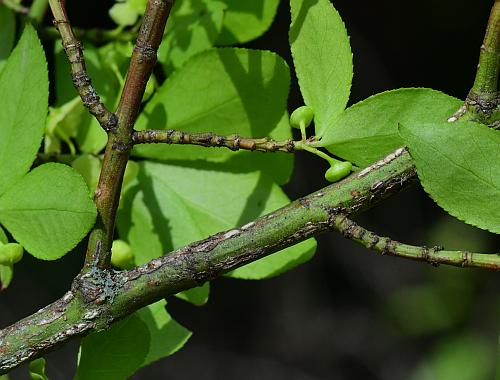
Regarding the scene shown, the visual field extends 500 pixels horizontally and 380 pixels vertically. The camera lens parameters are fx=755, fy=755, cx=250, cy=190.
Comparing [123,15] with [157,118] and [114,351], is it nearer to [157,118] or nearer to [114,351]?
[157,118]

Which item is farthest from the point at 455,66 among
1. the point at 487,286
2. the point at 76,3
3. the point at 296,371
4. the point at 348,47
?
the point at 348,47

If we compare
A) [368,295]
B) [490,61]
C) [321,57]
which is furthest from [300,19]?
[368,295]

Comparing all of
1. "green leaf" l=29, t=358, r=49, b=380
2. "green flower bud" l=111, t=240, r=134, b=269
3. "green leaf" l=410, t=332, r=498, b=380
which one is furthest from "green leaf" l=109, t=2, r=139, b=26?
"green leaf" l=410, t=332, r=498, b=380

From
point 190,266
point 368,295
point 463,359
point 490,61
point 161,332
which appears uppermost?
point 490,61

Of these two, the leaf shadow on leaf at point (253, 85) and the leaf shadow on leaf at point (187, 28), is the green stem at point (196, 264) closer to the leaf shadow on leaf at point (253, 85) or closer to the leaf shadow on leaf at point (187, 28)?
the leaf shadow on leaf at point (253, 85)

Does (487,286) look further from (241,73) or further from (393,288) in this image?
(241,73)

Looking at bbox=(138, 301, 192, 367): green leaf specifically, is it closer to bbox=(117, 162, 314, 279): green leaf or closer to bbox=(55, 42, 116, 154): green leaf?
bbox=(117, 162, 314, 279): green leaf

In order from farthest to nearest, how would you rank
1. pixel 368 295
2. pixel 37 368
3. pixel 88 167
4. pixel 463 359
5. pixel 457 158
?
pixel 368 295
pixel 463 359
pixel 88 167
pixel 37 368
pixel 457 158

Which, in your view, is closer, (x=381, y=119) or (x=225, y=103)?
(x=381, y=119)

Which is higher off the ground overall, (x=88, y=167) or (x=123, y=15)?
(x=123, y=15)
